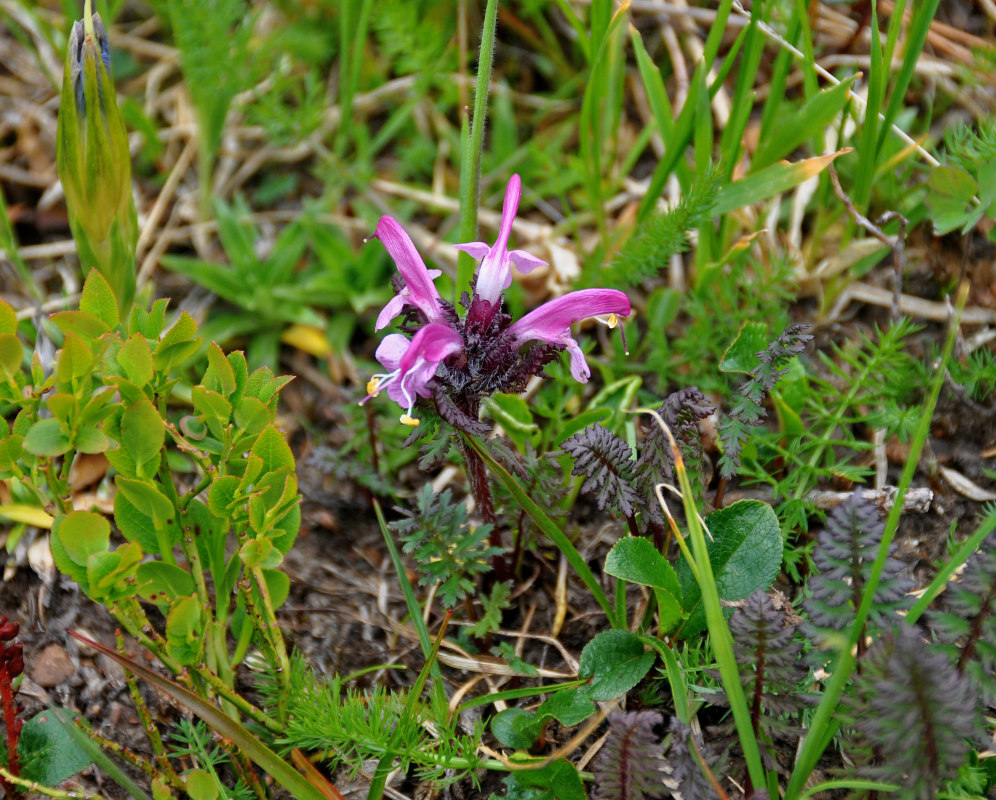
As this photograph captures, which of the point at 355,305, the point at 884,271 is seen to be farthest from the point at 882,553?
the point at 355,305

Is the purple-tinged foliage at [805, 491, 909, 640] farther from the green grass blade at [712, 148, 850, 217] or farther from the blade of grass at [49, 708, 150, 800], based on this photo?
the blade of grass at [49, 708, 150, 800]

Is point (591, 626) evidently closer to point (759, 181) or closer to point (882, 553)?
point (882, 553)

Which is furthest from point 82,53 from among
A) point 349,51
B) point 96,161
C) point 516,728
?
point 516,728

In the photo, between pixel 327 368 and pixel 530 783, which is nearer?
pixel 530 783

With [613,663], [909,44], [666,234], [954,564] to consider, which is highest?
[909,44]

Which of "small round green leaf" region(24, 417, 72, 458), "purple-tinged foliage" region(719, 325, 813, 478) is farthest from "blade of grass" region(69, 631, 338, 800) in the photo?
"purple-tinged foliage" region(719, 325, 813, 478)

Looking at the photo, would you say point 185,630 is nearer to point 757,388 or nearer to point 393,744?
point 393,744
